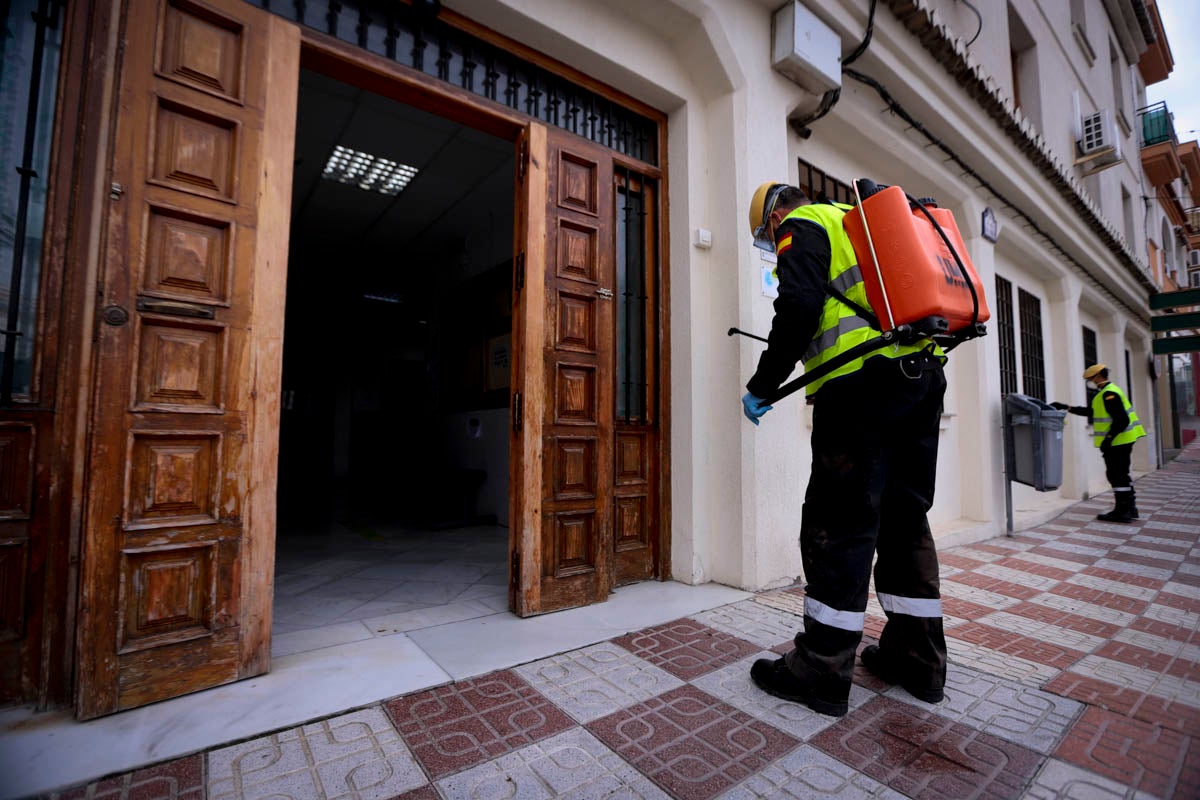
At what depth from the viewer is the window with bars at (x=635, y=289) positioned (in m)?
3.70

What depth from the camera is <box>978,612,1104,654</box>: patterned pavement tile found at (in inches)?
105

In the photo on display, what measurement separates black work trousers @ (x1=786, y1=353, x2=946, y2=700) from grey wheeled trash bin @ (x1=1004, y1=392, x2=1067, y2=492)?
14.4 ft

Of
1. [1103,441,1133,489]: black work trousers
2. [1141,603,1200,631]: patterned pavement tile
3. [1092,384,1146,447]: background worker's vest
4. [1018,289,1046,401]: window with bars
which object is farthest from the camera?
[1018,289,1046,401]: window with bars

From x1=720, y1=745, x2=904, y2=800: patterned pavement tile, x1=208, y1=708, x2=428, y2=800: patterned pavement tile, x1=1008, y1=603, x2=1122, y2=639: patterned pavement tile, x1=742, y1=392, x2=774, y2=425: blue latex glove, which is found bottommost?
x1=1008, y1=603, x2=1122, y2=639: patterned pavement tile

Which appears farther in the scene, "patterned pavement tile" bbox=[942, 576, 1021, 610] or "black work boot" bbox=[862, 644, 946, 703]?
"patterned pavement tile" bbox=[942, 576, 1021, 610]

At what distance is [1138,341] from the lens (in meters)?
13.9

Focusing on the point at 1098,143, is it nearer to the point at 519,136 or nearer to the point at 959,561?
the point at 959,561

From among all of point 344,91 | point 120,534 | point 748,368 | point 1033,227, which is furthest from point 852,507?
point 1033,227

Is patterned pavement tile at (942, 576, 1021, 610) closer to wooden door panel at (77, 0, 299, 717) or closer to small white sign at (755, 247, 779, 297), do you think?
small white sign at (755, 247, 779, 297)

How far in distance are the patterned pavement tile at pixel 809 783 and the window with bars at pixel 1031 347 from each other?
793cm

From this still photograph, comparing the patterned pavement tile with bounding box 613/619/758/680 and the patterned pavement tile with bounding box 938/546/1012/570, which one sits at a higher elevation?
the patterned pavement tile with bounding box 613/619/758/680

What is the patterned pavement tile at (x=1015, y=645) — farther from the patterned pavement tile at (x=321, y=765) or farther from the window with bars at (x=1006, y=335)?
the window with bars at (x=1006, y=335)

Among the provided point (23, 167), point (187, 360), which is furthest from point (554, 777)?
point (23, 167)

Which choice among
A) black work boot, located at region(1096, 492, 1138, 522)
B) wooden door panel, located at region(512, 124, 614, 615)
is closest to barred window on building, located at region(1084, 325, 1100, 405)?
black work boot, located at region(1096, 492, 1138, 522)
